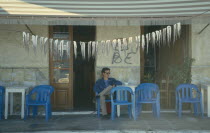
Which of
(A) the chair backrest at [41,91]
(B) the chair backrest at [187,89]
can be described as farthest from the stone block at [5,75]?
(B) the chair backrest at [187,89]

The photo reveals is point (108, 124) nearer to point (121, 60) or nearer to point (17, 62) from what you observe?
point (121, 60)

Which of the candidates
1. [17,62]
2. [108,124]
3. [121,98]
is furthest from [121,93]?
[17,62]

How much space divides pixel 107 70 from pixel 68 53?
1384 mm

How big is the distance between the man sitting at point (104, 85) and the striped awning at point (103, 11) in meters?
1.49

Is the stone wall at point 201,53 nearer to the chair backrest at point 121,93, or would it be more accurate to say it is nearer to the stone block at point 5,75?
the chair backrest at point 121,93

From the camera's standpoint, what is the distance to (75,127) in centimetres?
612

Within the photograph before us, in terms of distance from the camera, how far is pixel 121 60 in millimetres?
7762

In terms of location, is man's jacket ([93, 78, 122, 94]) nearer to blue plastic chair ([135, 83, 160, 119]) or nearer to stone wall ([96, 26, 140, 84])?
stone wall ([96, 26, 140, 84])

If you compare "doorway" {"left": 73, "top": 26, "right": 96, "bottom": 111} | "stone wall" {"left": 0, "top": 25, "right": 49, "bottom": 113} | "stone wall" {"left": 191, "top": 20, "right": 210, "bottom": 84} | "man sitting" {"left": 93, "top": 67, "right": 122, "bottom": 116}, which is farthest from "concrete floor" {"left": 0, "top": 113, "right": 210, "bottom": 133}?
"doorway" {"left": 73, "top": 26, "right": 96, "bottom": 111}

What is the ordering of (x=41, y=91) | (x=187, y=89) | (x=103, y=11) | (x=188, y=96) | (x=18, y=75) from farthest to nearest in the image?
(x=18, y=75), (x=188, y=96), (x=187, y=89), (x=41, y=91), (x=103, y=11)

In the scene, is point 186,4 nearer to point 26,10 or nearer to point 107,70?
point 107,70

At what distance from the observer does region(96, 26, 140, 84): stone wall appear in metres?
7.71

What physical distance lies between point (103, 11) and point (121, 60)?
201 centimetres

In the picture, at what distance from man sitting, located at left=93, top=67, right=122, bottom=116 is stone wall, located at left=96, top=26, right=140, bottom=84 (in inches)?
16.3
